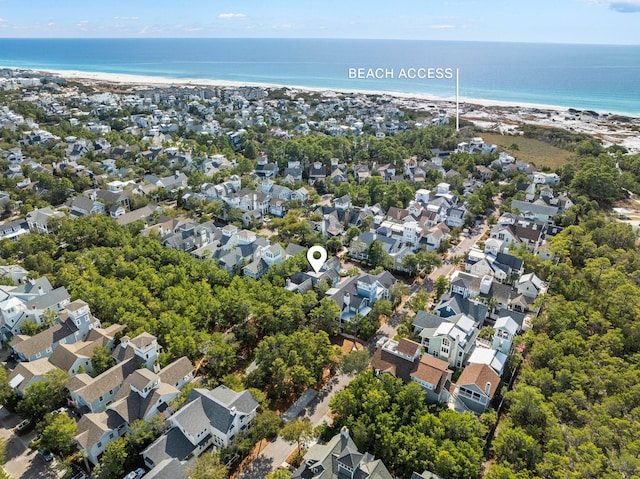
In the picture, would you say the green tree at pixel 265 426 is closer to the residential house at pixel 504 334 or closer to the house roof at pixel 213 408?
the house roof at pixel 213 408

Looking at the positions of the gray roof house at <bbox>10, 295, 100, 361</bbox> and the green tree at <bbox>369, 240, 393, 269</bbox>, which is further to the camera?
the green tree at <bbox>369, 240, 393, 269</bbox>

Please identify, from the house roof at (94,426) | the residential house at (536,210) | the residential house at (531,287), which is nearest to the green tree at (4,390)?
the house roof at (94,426)

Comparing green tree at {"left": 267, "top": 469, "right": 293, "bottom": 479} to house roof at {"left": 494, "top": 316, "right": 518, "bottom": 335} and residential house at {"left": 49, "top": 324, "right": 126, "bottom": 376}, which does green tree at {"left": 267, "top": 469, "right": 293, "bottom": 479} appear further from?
house roof at {"left": 494, "top": 316, "right": 518, "bottom": 335}

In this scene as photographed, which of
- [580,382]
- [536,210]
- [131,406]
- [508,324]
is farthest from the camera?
[536,210]

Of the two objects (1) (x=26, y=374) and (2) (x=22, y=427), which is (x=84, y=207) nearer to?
(1) (x=26, y=374)

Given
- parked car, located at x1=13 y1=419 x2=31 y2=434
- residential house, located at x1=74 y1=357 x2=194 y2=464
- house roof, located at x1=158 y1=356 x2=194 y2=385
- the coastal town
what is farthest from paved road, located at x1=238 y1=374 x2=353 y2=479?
parked car, located at x1=13 y1=419 x2=31 y2=434

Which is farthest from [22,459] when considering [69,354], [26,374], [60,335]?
[60,335]
